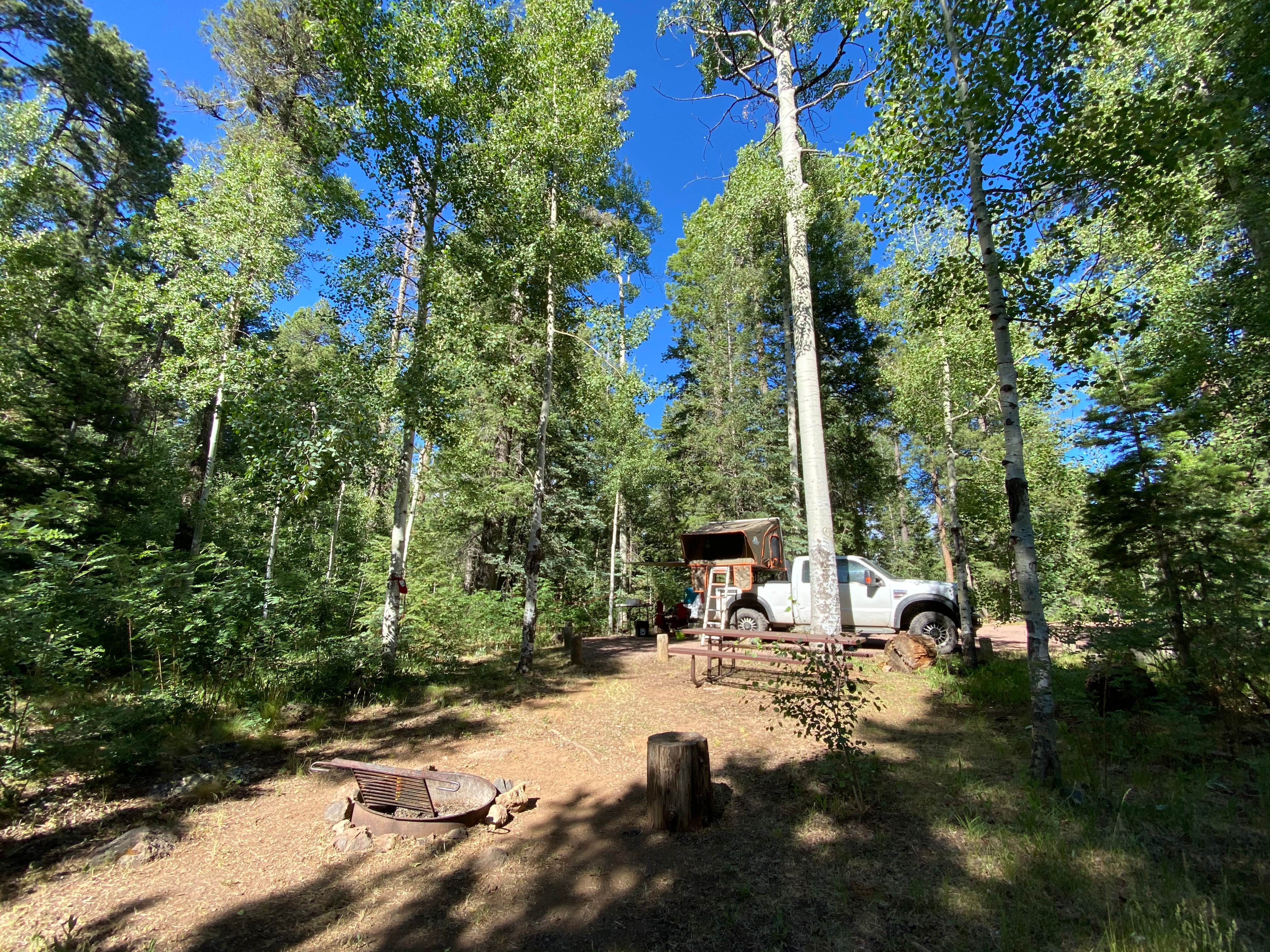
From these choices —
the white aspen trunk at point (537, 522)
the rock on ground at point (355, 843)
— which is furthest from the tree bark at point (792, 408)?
the rock on ground at point (355, 843)

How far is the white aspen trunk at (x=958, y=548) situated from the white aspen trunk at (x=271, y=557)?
9.56 m

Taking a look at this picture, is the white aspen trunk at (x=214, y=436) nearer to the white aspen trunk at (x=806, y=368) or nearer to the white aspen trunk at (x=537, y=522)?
the white aspen trunk at (x=537, y=522)

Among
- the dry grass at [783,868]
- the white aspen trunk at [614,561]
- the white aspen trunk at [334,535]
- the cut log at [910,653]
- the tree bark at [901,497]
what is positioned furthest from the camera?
the tree bark at [901,497]

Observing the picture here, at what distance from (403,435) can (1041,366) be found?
9487 millimetres

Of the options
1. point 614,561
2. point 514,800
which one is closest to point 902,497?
point 614,561

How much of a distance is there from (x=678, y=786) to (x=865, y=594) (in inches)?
292

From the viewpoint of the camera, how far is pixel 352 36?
7.77 metres

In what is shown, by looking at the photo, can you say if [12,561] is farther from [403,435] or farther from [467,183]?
[467,183]

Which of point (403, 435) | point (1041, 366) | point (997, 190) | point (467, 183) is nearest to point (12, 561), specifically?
point (403, 435)

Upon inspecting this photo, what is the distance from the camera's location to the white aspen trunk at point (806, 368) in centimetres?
808

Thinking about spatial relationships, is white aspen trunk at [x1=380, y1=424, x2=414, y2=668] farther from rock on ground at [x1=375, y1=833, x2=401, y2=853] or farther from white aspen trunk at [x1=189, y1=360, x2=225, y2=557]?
white aspen trunk at [x1=189, y1=360, x2=225, y2=557]

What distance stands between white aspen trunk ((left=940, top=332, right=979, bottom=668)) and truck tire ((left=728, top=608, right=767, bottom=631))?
367cm

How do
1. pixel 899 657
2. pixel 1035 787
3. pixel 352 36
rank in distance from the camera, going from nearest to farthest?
pixel 1035 787 < pixel 352 36 < pixel 899 657

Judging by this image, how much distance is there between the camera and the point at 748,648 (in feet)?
23.9
